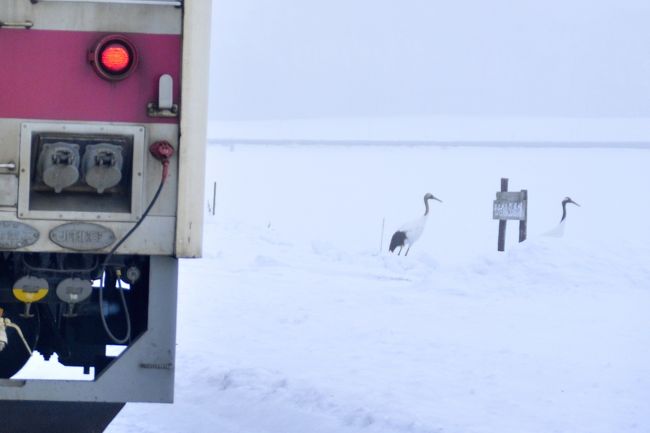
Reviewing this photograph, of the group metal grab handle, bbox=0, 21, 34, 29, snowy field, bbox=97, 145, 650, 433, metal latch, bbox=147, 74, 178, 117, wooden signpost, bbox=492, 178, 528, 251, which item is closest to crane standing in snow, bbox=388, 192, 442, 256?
snowy field, bbox=97, 145, 650, 433

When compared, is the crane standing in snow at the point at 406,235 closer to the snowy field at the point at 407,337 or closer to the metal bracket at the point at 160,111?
the snowy field at the point at 407,337

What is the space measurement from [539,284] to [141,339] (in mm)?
9623

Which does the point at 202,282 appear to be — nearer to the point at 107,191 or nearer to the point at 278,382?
the point at 278,382

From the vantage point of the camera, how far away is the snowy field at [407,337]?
21.7ft

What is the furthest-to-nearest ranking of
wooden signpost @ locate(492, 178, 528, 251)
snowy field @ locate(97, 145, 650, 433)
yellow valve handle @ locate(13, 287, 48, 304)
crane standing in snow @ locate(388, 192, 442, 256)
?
crane standing in snow @ locate(388, 192, 442, 256) → wooden signpost @ locate(492, 178, 528, 251) → snowy field @ locate(97, 145, 650, 433) → yellow valve handle @ locate(13, 287, 48, 304)

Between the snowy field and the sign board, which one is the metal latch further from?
the sign board

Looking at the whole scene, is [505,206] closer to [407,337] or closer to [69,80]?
[407,337]

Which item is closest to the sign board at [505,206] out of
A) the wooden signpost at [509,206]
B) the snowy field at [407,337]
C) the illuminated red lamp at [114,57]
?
the wooden signpost at [509,206]

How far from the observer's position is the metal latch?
4.03 meters

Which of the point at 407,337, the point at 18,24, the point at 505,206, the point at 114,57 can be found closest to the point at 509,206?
the point at 505,206

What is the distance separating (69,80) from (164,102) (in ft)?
1.11

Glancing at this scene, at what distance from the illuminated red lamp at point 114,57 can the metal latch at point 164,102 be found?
119 millimetres

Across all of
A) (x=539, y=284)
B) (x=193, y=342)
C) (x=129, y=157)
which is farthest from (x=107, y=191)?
(x=539, y=284)

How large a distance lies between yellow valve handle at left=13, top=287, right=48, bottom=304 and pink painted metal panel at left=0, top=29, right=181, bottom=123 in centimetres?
67
